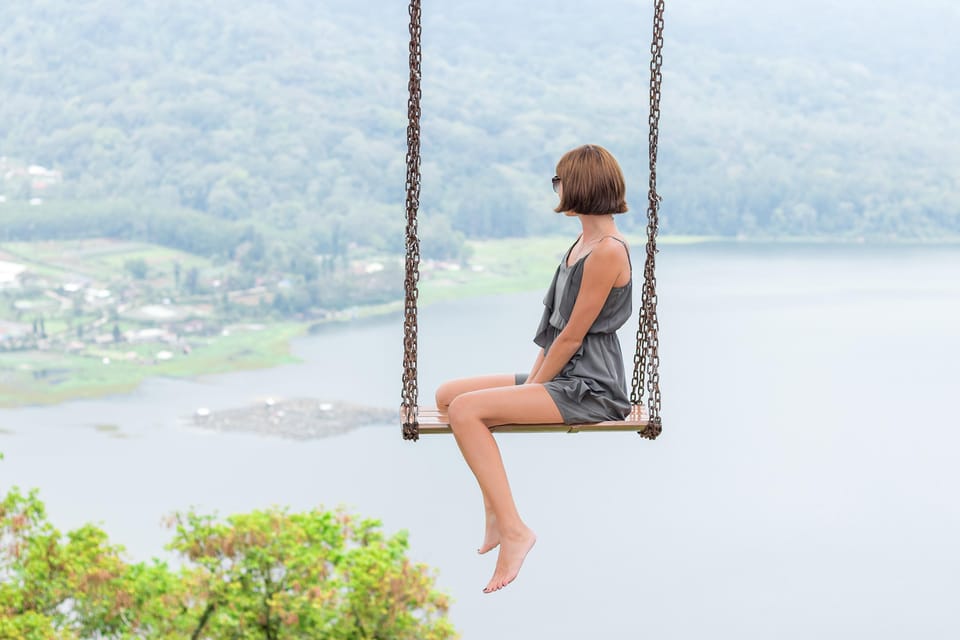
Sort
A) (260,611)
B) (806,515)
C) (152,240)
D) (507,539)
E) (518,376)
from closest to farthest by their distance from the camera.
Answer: (507,539) → (518,376) → (260,611) → (806,515) → (152,240)

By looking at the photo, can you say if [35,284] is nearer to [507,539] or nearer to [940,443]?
[940,443]

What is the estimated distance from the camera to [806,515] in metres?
44.2

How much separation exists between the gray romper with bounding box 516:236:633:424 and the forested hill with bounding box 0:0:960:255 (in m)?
51.4

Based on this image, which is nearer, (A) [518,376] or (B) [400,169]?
(A) [518,376]

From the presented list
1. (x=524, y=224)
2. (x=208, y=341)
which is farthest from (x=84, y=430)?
(x=524, y=224)

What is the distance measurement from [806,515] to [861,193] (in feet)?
67.0

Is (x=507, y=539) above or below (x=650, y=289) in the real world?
below

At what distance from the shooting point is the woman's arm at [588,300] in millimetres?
3113

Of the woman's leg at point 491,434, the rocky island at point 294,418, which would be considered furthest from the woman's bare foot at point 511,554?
the rocky island at point 294,418

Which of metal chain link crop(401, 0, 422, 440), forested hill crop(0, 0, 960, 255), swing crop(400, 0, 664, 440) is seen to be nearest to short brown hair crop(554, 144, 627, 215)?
swing crop(400, 0, 664, 440)

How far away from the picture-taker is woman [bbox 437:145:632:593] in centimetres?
305

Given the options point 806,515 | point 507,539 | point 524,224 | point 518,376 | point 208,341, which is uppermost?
point 518,376

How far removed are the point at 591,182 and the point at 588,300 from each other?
0.87 feet

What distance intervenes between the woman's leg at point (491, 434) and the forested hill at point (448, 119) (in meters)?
51.5
